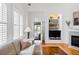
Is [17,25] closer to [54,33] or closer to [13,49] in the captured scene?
[13,49]

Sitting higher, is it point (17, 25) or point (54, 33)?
point (17, 25)

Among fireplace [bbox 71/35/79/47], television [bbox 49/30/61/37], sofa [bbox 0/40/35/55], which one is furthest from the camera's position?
television [bbox 49/30/61/37]

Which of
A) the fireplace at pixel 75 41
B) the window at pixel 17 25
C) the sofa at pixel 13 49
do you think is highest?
the window at pixel 17 25

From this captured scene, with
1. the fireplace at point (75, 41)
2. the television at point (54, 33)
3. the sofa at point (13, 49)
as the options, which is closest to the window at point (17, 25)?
the sofa at point (13, 49)

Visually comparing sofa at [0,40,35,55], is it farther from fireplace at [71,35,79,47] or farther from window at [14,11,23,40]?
fireplace at [71,35,79,47]

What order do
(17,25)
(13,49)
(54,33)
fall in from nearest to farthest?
(13,49) < (17,25) < (54,33)

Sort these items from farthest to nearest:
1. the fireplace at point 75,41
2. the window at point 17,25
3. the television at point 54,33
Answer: the television at point 54,33 < the fireplace at point 75,41 < the window at point 17,25

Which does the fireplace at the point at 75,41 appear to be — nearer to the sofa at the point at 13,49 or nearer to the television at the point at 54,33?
the television at the point at 54,33

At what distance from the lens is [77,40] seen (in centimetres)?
605

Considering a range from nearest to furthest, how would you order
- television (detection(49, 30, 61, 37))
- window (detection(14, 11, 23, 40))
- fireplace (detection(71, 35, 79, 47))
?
window (detection(14, 11, 23, 40))
fireplace (detection(71, 35, 79, 47))
television (detection(49, 30, 61, 37))

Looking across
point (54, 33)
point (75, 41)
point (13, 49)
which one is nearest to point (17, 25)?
point (13, 49)

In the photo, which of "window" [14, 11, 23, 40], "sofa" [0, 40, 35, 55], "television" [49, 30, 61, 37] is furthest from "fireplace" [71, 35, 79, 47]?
"sofa" [0, 40, 35, 55]

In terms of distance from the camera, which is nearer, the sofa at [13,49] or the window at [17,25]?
the sofa at [13,49]

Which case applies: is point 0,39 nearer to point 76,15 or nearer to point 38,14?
point 76,15
